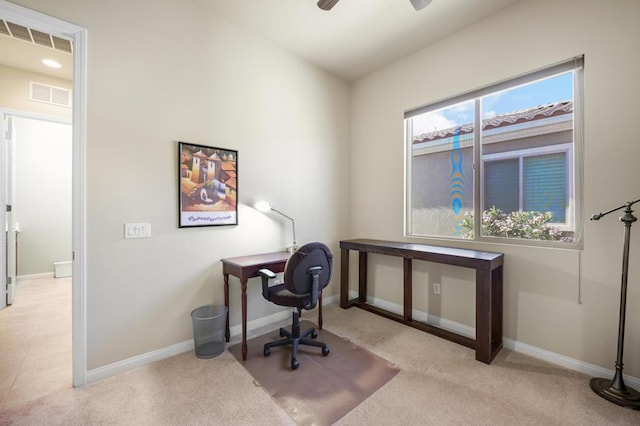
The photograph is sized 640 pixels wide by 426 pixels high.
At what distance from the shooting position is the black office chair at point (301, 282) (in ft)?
6.88

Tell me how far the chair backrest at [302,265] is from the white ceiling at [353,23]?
215 cm

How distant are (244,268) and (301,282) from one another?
20.9 inches

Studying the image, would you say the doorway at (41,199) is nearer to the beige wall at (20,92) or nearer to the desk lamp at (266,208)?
the beige wall at (20,92)

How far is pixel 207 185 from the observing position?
8.18 feet

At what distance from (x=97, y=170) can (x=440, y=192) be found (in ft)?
10.5

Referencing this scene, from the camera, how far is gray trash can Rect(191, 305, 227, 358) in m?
Answer: 2.31

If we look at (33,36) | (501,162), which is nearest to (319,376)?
(501,162)

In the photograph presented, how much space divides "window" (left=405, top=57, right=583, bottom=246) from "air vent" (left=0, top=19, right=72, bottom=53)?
3.64 metres

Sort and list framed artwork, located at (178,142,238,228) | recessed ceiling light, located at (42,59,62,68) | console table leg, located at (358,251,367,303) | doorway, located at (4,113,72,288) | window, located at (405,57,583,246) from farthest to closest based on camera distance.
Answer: doorway, located at (4,113,72,288), console table leg, located at (358,251,367,303), recessed ceiling light, located at (42,59,62,68), framed artwork, located at (178,142,238,228), window, located at (405,57,583,246)

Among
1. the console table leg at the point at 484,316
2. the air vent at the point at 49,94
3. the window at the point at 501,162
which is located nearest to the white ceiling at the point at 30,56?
the air vent at the point at 49,94

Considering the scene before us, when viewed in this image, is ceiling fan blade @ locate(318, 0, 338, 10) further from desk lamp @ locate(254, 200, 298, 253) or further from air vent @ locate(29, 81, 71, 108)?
air vent @ locate(29, 81, 71, 108)

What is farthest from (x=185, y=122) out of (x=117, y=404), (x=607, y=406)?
(x=607, y=406)

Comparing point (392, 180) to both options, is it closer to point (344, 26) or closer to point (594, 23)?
point (344, 26)

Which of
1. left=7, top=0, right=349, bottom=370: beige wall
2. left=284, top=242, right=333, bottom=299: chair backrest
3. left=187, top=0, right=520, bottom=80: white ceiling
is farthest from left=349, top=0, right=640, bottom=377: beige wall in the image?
left=7, top=0, right=349, bottom=370: beige wall
